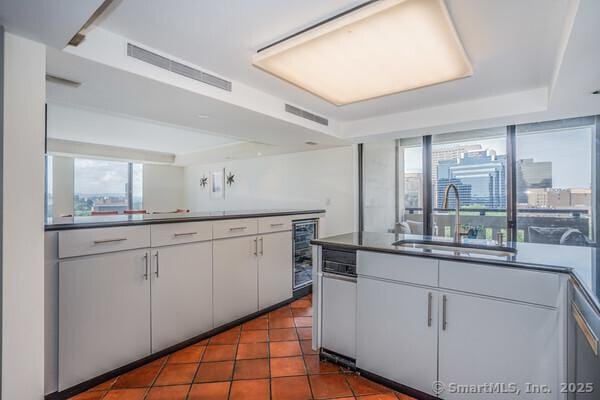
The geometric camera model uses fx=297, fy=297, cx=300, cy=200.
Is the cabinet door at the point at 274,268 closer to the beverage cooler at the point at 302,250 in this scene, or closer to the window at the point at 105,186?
the beverage cooler at the point at 302,250

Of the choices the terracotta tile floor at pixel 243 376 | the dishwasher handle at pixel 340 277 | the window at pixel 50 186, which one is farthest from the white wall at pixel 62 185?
the dishwasher handle at pixel 340 277

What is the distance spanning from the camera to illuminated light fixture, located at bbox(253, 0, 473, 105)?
1537 millimetres

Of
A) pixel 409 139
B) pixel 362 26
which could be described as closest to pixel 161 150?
pixel 409 139

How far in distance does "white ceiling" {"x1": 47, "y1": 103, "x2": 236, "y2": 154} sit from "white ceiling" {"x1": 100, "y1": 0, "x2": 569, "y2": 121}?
1.90m

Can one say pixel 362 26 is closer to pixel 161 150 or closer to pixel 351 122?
pixel 351 122

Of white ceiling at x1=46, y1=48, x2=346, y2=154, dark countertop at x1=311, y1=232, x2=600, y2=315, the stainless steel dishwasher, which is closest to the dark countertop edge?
dark countertop at x1=311, y1=232, x2=600, y2=315

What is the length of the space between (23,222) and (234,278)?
1658mm

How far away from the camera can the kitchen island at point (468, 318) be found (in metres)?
1.34

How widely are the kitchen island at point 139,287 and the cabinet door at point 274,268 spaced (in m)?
0.02

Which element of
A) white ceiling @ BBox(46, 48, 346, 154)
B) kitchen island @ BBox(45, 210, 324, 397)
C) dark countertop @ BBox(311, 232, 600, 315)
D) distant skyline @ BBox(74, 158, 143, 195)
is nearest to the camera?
dark countertop @ BBox(311, 232, 600, 315)

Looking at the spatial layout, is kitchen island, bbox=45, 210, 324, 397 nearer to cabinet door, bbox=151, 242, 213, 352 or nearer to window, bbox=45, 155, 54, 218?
cabinet door, bbox=151, 242, 213, 352

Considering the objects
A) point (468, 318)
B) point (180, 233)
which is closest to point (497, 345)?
point (468, 318)

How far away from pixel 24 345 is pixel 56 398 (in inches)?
19.6

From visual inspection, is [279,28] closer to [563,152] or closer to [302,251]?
[302,251]
